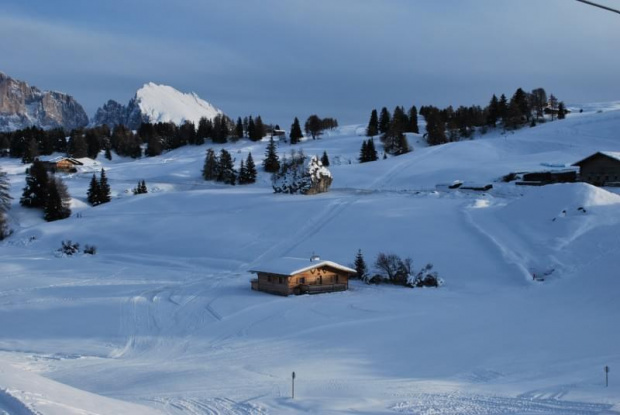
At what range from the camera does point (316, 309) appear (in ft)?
96.9

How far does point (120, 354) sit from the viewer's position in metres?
23.6

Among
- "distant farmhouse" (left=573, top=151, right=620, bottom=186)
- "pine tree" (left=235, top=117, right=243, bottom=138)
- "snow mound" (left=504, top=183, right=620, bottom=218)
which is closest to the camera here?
"snow mound" (left=504, top=183, right=620, bottom=218)

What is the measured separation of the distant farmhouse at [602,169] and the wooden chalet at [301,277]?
33932 millimetres

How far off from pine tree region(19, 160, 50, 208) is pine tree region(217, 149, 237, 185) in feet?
78.2

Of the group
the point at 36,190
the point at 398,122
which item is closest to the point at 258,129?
the point at 398,122

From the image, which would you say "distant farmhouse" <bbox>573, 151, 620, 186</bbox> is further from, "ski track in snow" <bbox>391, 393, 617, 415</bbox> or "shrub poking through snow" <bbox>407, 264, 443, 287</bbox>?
"ski track in snow" <bbox>391, 393, 617, 415</bbox>

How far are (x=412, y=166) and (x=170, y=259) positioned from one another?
1622 inches

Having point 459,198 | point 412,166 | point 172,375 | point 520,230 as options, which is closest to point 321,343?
point 172,375

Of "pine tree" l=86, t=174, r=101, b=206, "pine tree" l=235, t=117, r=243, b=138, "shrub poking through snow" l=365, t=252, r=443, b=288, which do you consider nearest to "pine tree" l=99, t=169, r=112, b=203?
"pine tree" l=86, t=174, r=101, b=206

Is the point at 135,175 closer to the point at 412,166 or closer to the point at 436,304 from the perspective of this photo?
the point at 412,166

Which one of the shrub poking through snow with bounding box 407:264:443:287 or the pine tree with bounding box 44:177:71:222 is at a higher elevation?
the pine tree with bounding box 44:177:71:222

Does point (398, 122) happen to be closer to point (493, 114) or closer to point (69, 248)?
point (493, 114)

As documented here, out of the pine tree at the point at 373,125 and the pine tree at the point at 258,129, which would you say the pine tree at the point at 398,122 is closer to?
the pine tree at the point at 373,125

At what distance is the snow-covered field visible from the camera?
16141 millimetres
